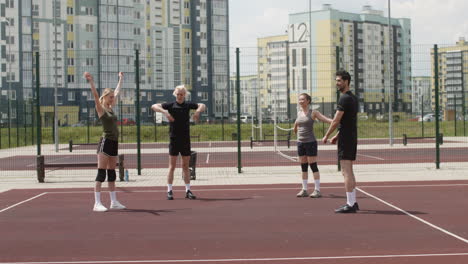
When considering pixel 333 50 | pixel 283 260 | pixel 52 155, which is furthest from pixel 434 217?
pixel 52 155

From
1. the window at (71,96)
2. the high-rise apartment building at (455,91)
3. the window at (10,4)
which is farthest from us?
the window at (10,4)

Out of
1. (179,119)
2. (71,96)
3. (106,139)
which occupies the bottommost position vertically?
(106,139)

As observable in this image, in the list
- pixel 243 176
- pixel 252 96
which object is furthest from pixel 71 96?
pixel 243 176

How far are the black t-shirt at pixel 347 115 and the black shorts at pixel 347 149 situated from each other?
0.19ft

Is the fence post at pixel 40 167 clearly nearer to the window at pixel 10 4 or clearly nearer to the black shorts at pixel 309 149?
the black shorts at pixel 309 149

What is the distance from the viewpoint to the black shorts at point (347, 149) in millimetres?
8336

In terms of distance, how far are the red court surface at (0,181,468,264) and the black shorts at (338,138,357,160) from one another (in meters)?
0.79

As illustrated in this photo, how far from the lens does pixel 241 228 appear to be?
7469 millimetres

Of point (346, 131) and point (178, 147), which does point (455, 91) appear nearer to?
point (178, 147)

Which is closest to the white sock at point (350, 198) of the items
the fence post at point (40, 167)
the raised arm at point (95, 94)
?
the raised arm at point (95, 94)

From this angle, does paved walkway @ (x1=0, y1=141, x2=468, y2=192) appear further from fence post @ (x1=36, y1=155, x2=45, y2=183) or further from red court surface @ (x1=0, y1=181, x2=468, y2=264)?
red court surface @ (x1=0, y1=181, x2=468, y2=264)

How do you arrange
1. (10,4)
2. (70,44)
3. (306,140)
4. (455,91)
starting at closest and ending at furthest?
(306,140)
(455,91)
(10,4)
(70,44)

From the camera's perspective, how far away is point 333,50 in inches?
638

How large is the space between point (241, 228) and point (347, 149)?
1921 mm
